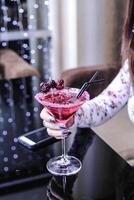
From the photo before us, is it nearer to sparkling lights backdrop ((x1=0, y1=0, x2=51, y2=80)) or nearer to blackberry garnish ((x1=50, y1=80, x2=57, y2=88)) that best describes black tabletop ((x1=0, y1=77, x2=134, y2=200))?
blackberry garnish ((x1=50, y1=80, x2=57, y2=88))

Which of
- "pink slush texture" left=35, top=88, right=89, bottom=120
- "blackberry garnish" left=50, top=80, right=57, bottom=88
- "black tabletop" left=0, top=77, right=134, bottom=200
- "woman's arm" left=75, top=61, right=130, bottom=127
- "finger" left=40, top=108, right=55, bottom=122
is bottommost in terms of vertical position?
"black tabletop" left=0, top=77, right=134, bottom=200

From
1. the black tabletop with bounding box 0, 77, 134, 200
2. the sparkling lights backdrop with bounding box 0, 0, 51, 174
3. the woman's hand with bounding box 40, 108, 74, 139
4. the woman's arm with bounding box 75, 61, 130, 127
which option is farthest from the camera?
the sparkling lights backdrop with bounding box 0, 0, 51, 174

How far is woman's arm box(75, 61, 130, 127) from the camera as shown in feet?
3.52

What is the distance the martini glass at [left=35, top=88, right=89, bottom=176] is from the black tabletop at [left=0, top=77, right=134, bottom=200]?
0.06 feet

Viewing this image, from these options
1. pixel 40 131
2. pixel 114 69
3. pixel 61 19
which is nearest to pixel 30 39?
pixel 61 19

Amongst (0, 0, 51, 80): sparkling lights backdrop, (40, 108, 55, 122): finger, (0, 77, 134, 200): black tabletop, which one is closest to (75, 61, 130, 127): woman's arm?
(0, 77, 134, 200): black tabletop

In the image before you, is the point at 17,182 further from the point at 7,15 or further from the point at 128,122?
the point at 7,15

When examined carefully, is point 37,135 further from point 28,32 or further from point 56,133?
point 28,32

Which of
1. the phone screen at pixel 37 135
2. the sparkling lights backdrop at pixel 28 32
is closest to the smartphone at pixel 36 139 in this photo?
the phone screen at pixel 37 135

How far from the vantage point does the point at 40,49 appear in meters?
2.72

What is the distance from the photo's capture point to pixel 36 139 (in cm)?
96

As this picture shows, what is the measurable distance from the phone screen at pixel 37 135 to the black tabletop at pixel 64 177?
0.13ft

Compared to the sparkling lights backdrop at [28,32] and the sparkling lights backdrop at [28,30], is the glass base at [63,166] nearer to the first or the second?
the sparkling lights backdrop at [28,32]

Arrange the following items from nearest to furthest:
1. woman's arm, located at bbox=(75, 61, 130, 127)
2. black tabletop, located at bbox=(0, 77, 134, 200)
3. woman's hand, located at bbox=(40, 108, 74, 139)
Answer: black tabletop, located at bbox=(0, 77, 134, 200), woman's hand, located at bbox=(40, 108, 74, 139), woman's arm, located at bbox=(75, 61, 130, 127)
